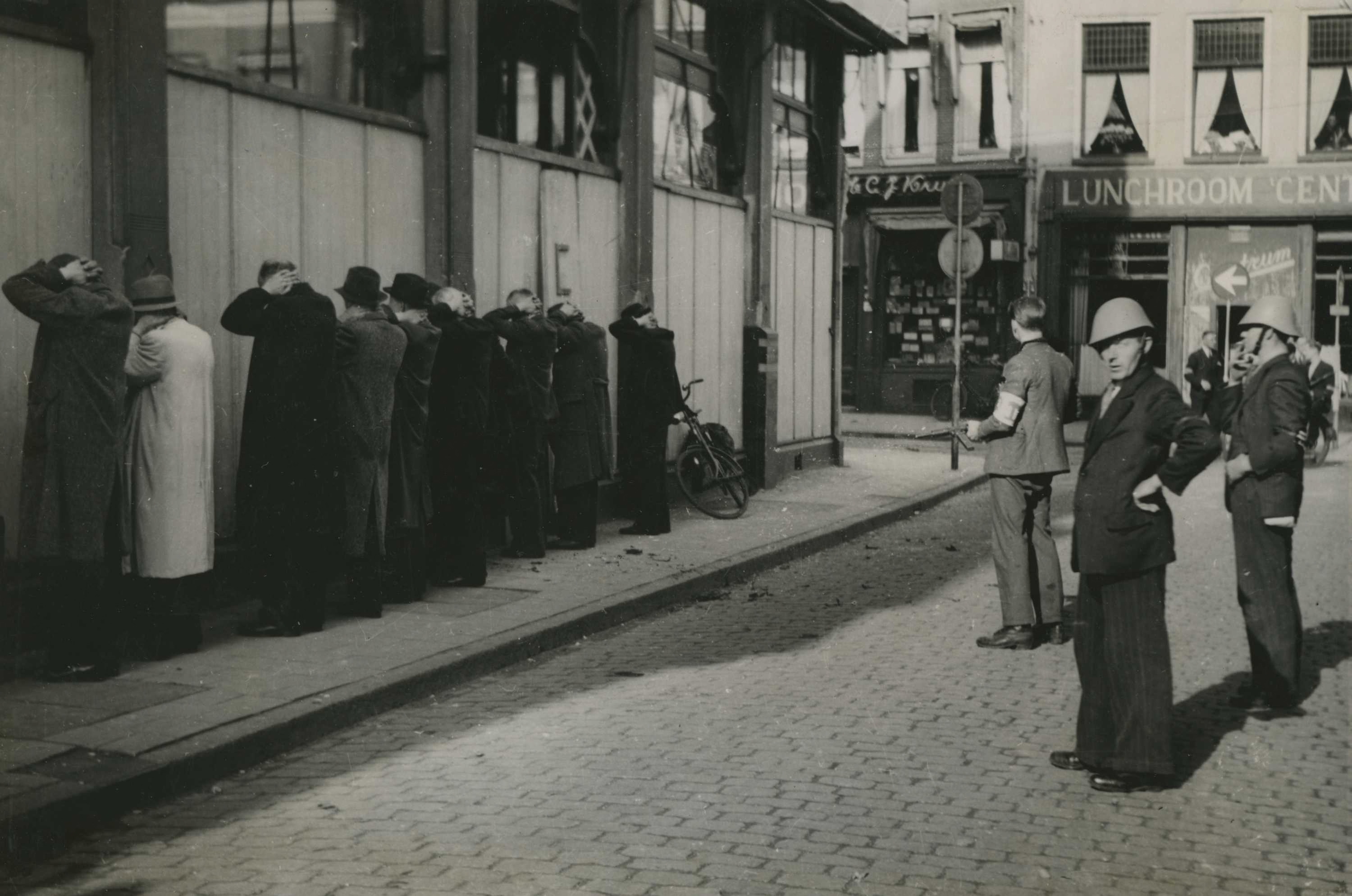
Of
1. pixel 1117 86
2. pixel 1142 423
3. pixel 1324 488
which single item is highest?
pixel 1117 86

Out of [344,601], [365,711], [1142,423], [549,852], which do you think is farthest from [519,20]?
[549,852]

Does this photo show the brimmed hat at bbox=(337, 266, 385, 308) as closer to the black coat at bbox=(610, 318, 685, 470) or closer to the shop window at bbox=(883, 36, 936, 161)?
the black coat at bbox=(610, 318, 685, 470)

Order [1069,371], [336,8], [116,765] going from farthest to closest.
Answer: [336,8], [1069,371], [116,765]

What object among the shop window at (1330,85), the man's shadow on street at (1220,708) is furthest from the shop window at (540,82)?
the shop window at (1330,85)

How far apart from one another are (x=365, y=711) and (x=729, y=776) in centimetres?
188

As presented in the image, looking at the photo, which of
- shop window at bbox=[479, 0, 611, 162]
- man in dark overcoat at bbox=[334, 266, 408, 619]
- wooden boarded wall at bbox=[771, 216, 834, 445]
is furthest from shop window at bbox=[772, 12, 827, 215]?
man in dark overcoat at bbox=[334, 266, 408, 619]

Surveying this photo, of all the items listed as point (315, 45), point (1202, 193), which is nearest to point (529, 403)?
point (315, 45)

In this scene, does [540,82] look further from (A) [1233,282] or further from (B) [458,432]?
(A) [1233,282]

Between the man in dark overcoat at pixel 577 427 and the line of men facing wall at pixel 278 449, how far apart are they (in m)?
0.21

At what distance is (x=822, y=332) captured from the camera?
19.3 metres

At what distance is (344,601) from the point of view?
9.05m

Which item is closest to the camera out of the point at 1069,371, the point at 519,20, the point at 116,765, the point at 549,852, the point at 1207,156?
the point at 549,852

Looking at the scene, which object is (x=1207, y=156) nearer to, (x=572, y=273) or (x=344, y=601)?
(x=572, y=273)

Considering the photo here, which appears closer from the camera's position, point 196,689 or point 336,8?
point 196,689
